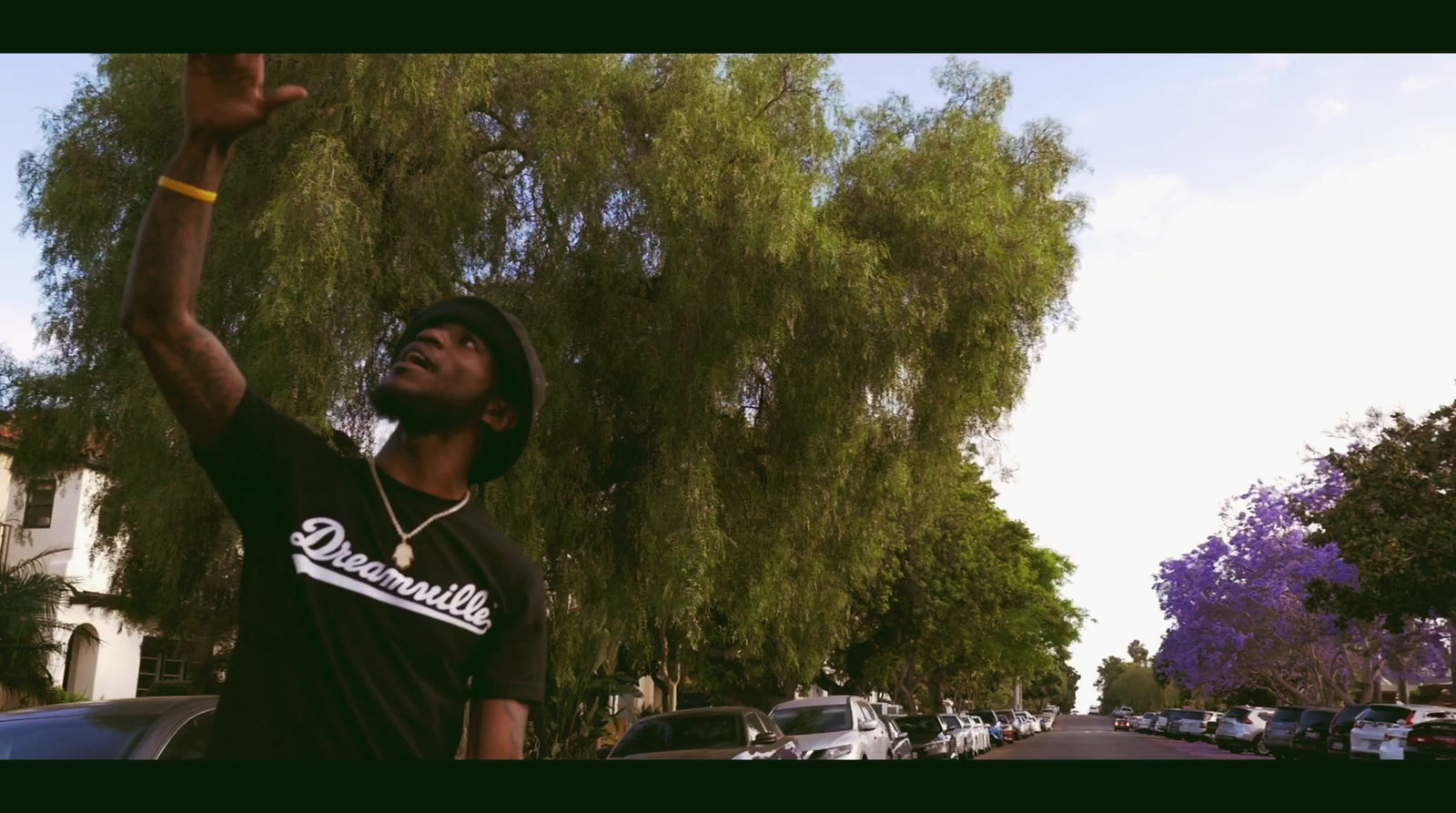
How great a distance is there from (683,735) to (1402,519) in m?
19.5

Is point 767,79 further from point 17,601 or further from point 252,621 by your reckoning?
point 17,601

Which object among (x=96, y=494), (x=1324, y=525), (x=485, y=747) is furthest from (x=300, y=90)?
(x=1324, y=525)

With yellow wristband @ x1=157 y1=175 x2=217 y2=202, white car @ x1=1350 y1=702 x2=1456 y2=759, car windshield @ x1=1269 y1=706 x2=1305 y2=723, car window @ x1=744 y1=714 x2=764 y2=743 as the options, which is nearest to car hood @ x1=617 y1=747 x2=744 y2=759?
car window @ x1=744 y1=714 x2=764 y2=743

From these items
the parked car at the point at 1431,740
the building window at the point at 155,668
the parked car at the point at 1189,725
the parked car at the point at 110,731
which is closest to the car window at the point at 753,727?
the parked car at the point at 110,731

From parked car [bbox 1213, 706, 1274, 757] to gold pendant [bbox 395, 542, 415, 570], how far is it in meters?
40.6

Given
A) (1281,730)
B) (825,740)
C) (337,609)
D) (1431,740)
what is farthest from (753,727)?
(1281,730)

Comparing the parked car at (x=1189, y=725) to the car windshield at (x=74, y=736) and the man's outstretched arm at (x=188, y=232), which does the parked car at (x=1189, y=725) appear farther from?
the man's outstretched arm at (x=188, y=232)

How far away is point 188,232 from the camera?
240 cm

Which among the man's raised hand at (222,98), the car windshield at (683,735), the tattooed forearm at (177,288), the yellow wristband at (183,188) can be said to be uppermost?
the man's raised hand at (222,98)

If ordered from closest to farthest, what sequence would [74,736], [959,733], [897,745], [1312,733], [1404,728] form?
[74,736] < [897,745] < [1404,728] < [1312,733] < [959,733]

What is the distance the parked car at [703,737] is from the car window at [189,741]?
6.67 metres

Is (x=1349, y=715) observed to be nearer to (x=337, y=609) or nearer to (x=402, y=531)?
(x=402, y=531)

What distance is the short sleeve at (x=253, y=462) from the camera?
2559 mm
